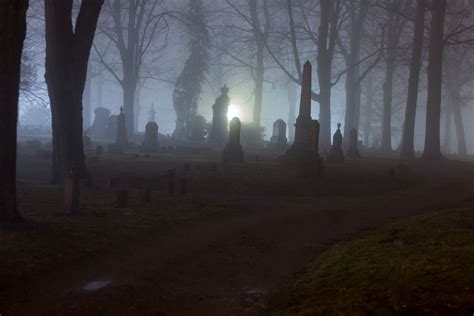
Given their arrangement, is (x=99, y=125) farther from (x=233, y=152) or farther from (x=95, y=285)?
(x=95, y=285)

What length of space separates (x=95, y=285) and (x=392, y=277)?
3.60m

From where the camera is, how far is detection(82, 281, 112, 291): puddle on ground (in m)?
6.51

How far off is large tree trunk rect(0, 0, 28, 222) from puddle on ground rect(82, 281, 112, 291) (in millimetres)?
2798

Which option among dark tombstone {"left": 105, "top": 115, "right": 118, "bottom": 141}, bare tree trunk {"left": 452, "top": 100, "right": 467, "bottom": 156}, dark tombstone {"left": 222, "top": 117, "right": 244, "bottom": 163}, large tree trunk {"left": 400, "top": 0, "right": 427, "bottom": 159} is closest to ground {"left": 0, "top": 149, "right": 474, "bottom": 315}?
dark tombstone {"left": 222, "top": 117, "right": 244, "bottom": 163}

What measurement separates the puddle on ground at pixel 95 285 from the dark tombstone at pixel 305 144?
11128 millimetres

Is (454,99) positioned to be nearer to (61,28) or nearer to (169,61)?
(61,28)

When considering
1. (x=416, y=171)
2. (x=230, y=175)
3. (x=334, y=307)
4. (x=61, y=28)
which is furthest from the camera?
(x=416, y=171)

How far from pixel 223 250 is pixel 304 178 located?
337 inches

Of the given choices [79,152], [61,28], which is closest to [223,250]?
[79,152]

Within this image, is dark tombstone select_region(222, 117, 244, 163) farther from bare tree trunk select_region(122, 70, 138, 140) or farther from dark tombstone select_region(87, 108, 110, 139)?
dark tombstone select_region(87, 108, 110, 139)

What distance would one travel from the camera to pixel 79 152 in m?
14.3

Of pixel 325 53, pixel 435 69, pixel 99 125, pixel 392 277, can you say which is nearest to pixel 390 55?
pixel 325 53

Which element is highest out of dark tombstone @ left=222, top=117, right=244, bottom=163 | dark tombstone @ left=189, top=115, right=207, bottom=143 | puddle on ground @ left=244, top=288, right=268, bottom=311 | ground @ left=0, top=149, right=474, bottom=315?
dark tombstone @ left=189, top=115, right=207, bottom=143

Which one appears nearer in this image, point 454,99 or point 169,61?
point 454,99
